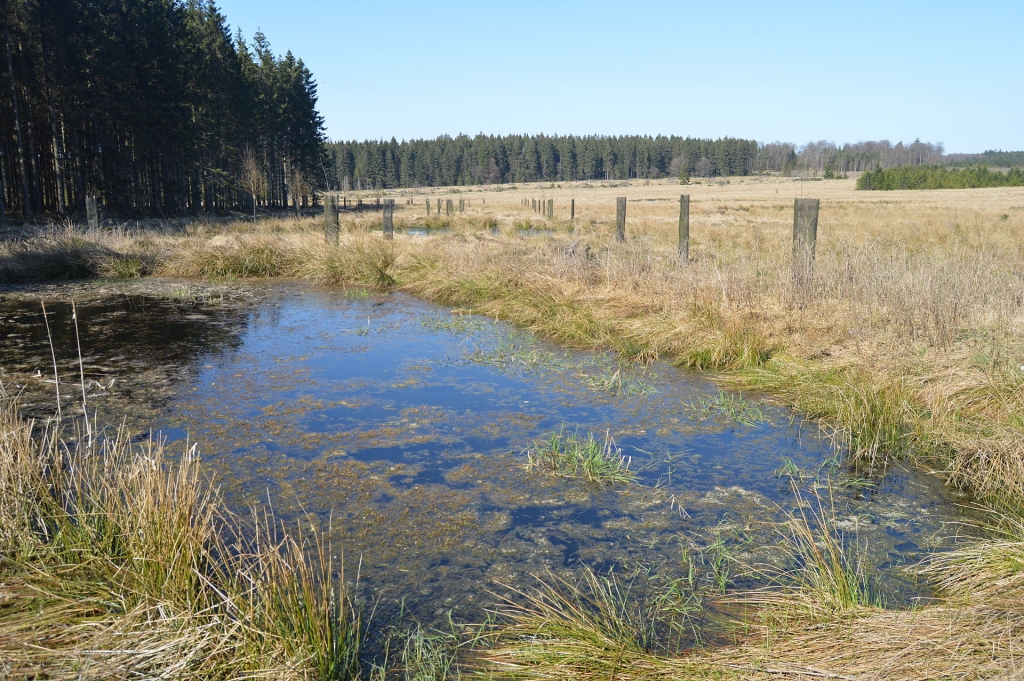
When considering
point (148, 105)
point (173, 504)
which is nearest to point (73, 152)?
point (148, 105)

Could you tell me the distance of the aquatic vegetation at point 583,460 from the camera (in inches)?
176

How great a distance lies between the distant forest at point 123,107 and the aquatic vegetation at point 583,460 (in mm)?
18440

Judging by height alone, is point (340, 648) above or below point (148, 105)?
below

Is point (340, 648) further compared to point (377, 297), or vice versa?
point (377, 297)

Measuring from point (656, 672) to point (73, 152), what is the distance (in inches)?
1301

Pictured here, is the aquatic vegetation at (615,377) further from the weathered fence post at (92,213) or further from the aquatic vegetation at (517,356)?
the weathered fence post at (92,213)

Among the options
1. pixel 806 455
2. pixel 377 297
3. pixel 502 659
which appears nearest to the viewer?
pixel 502 659

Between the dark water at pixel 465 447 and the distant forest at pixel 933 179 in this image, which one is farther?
the distant forest at pixel 933 179

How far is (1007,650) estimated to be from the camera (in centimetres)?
219

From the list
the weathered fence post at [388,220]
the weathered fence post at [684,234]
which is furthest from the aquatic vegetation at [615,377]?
the weathered fence post at [388,220]

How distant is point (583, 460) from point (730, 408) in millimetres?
1943

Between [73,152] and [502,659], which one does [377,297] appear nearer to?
[502,659]

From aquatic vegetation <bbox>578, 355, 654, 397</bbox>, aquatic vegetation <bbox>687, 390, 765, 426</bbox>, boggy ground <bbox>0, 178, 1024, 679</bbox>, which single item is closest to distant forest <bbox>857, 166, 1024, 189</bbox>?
boggy ground <bbox>0, 178, 1024, 679</bbox>

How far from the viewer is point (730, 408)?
19.5ft
